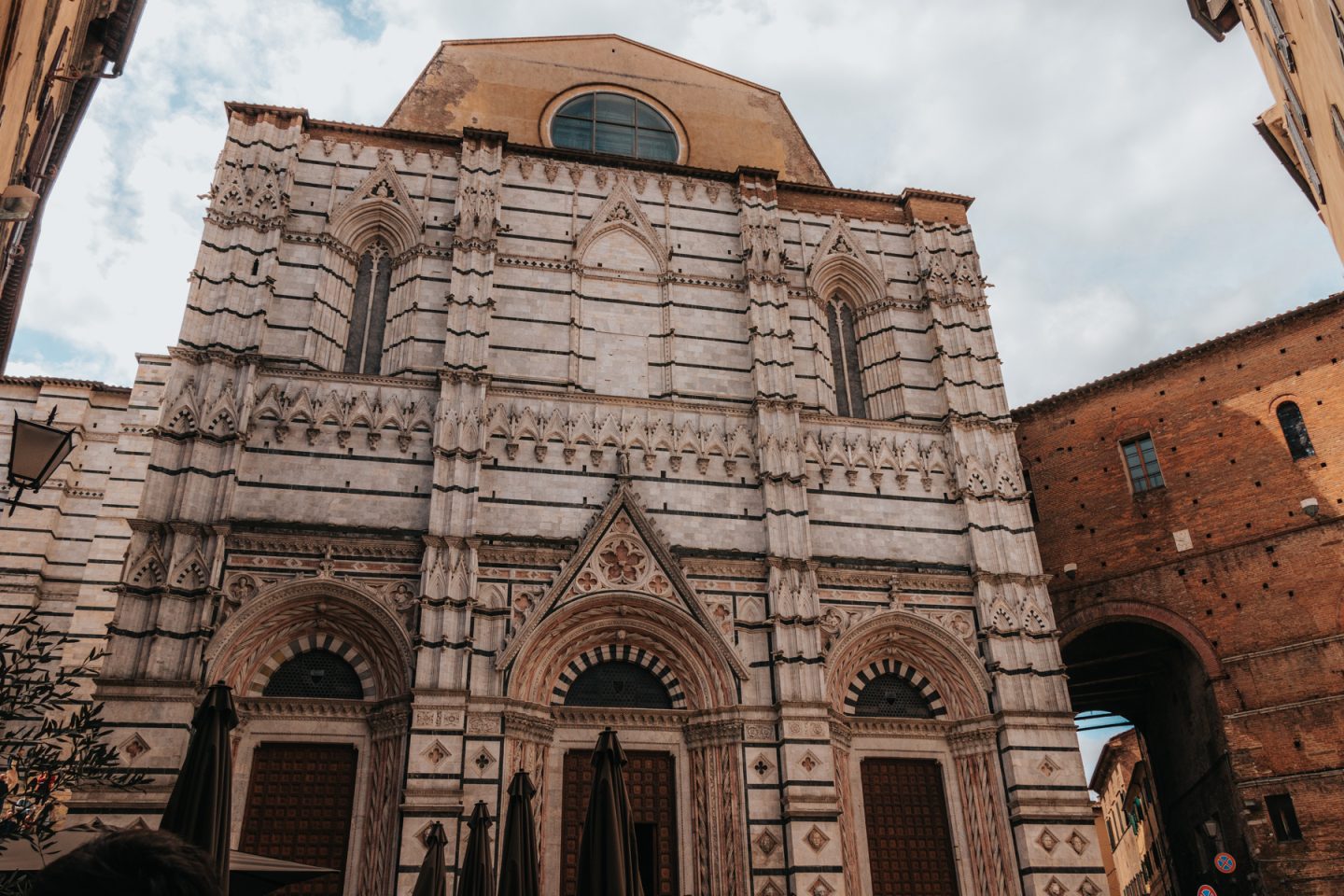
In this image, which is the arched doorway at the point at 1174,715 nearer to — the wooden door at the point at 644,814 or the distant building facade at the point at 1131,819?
the distant building facade at the point at 1131,819

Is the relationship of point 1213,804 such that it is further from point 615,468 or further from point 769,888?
point 615,468

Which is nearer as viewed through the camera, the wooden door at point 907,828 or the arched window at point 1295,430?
the wooden door at point 907,828

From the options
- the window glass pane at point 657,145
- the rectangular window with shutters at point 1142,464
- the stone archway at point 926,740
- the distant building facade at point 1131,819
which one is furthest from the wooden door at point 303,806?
the distant building facade at point 1131,819

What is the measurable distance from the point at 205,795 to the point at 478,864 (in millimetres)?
4934

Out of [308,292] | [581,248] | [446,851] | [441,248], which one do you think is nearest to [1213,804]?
[446,851]

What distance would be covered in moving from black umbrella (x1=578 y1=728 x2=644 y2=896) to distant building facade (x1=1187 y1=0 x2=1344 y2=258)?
8.46 metres

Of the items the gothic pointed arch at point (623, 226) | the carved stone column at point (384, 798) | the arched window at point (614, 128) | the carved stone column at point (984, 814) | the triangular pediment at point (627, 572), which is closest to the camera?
the carved stone column at point (384, 798)

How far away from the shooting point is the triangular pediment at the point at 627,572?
15.3m

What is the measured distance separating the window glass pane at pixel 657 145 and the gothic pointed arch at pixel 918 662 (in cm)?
1101

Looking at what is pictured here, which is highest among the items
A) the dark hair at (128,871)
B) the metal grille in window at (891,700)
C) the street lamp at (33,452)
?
the metal grille in window at (891,700)

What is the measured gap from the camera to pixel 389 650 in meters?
14.7

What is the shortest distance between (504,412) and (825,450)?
18.2 ft

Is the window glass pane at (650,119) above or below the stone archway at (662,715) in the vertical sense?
above

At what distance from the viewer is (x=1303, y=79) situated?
35.4 ft
